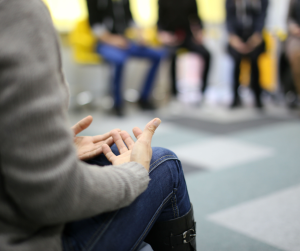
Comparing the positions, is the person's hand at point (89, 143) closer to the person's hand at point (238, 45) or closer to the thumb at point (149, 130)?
the thumb at point (149, 130)

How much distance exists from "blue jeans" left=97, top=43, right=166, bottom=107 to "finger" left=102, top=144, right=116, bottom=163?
2.38m

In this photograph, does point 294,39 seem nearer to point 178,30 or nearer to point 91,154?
point 178,30

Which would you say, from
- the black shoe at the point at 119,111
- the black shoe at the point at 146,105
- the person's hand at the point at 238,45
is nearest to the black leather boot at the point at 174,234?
the black shoe at the point at 119,111

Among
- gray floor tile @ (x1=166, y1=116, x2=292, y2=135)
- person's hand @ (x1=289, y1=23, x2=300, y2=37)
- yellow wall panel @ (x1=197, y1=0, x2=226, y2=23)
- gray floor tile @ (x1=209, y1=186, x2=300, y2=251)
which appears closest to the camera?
gray floor tile @ (x1=209, y1=186, x2=300, y2=251)

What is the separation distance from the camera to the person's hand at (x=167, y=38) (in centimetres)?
362

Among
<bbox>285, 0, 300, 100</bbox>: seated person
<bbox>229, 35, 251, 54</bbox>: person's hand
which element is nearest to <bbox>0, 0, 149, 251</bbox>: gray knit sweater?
<bbox>285, 0, 300, 100</bbox>: seated person

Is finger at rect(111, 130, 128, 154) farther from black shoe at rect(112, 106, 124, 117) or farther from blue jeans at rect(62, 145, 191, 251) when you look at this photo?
black shoe at rect(112, 106, 124, 117)

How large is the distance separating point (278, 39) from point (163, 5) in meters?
1.23

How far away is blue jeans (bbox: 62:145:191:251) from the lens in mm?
603

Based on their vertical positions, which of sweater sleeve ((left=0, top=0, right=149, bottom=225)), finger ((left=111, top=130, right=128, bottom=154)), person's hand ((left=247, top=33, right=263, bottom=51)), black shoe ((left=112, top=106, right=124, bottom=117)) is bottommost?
black shoe ((left=112, top=106, right=124, bottom=117))

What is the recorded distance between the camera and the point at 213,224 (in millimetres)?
1202

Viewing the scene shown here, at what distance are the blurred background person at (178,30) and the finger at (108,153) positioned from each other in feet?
9.94

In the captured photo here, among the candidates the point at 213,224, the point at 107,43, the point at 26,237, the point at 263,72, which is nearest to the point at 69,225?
the point at 26,237

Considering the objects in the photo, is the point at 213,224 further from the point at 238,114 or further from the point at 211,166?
the point at 238,114
